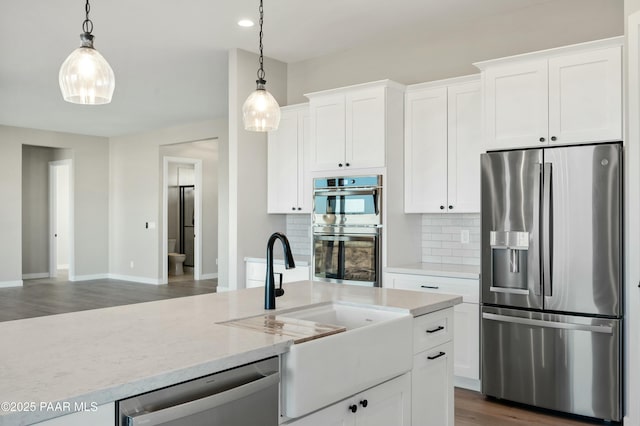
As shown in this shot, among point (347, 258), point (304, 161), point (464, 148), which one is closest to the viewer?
point (464, 148)

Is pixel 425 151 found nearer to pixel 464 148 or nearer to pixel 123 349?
pixel 464 148

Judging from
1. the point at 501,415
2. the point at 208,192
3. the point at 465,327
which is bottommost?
the point at 501,415

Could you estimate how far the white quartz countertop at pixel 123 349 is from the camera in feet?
4.09

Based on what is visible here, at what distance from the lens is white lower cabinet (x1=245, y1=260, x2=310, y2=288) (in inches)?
191

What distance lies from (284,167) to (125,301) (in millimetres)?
3969

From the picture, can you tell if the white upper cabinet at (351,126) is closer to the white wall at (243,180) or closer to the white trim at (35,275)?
the white wall at (243,180)

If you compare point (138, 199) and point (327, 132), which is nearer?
point (327, 132)

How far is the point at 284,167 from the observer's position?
208 inches

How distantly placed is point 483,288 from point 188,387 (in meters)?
2.78

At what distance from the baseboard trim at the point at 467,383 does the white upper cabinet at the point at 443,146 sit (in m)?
1.31

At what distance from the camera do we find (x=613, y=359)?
323cm

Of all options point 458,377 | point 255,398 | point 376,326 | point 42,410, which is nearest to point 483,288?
point 458,377

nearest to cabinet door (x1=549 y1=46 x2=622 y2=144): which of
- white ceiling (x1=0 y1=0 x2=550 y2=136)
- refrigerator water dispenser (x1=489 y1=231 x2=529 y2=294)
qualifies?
refrigerator water dispenser (x1=489 y1=231 x2=529 y2=294)

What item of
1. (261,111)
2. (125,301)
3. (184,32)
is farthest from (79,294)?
(261,111)
